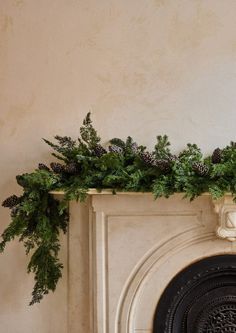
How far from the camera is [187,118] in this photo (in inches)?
72.5

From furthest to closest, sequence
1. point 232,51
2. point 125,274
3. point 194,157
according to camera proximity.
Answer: point 232,51
point 125,274
point 194,157

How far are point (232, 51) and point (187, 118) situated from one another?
1.25 feet

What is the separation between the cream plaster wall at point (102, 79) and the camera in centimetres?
184

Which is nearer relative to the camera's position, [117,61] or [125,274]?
[125,274]

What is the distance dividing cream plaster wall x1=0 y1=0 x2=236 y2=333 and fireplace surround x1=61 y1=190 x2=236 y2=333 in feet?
0.84

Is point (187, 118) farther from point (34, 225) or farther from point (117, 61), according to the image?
point (34, 225)

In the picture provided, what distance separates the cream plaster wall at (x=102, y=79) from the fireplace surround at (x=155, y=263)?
255mm

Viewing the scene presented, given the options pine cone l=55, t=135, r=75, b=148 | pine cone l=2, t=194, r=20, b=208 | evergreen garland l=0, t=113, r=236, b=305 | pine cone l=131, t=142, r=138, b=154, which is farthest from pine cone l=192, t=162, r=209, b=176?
pine cone l=2, t=194, r=20, b=208

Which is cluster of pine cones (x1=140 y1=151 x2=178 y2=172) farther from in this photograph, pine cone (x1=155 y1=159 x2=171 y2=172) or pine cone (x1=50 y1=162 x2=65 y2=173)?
pine cone (x1=50 y1=162 x2=65 y2=173)

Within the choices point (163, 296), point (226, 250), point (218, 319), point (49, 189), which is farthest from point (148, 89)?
point (218, 319)

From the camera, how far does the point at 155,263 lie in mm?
1721

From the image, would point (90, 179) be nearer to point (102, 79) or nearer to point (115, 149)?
point (115, 149)

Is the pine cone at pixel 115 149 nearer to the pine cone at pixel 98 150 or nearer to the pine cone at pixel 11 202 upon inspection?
the pine cone at pixel 98 150

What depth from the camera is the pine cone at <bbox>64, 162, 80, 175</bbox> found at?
65.9 inches
